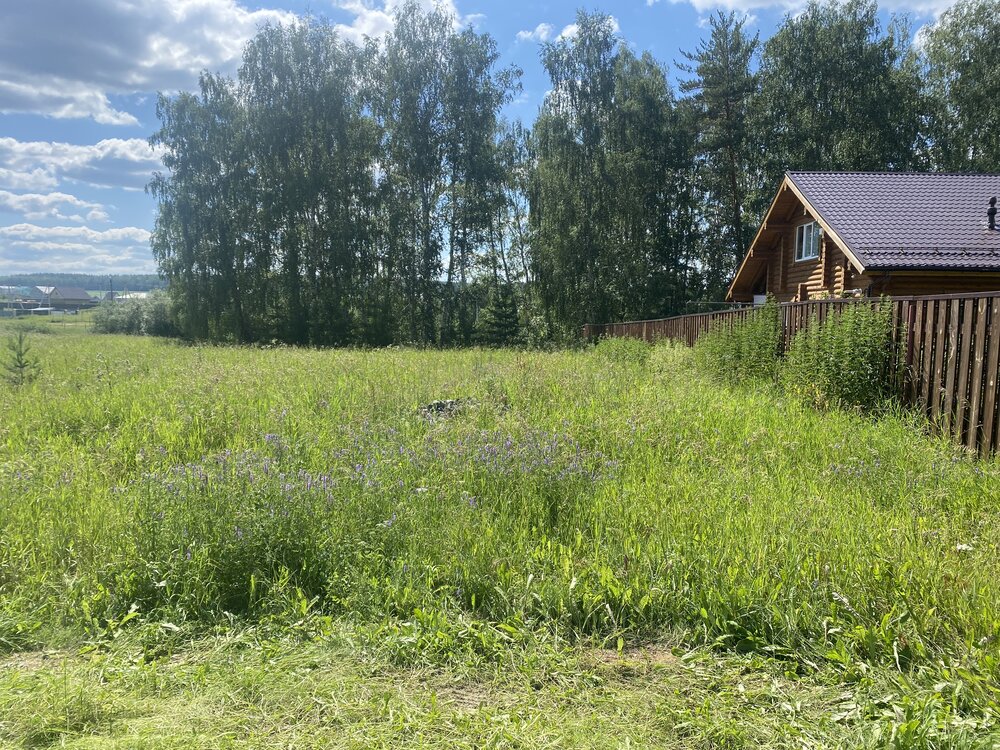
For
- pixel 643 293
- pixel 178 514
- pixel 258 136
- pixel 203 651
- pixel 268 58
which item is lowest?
pixel 203 651

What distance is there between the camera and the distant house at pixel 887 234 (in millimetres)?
13531

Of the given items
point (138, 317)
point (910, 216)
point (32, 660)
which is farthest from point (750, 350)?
point (138, 317)

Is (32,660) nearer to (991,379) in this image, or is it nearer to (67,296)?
(991,379)

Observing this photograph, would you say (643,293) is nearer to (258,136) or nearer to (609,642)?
(258,136)

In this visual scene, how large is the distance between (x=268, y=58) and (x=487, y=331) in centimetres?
1959

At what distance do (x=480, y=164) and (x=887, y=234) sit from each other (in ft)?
75.2

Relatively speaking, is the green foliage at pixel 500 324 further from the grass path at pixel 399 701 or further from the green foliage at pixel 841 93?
the grass path at pixel 399 701

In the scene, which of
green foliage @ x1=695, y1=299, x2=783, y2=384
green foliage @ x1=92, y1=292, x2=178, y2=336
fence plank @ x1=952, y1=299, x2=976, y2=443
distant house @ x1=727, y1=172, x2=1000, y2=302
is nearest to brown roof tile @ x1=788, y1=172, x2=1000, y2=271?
distant house @ x1=727, y1=172, x2=1000, y2=302

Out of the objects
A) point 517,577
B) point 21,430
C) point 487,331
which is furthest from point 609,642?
point 487,331

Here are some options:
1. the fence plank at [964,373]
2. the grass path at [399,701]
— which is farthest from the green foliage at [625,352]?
the grass path at [399,701]

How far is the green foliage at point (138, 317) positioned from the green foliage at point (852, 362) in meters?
41.0

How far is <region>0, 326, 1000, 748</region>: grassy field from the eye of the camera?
7.38 ft

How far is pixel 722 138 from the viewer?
31438mm

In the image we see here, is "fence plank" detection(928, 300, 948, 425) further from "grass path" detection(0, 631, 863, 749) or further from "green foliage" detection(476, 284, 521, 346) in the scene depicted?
"green foliage" detection(476, 284, 521, 346)
